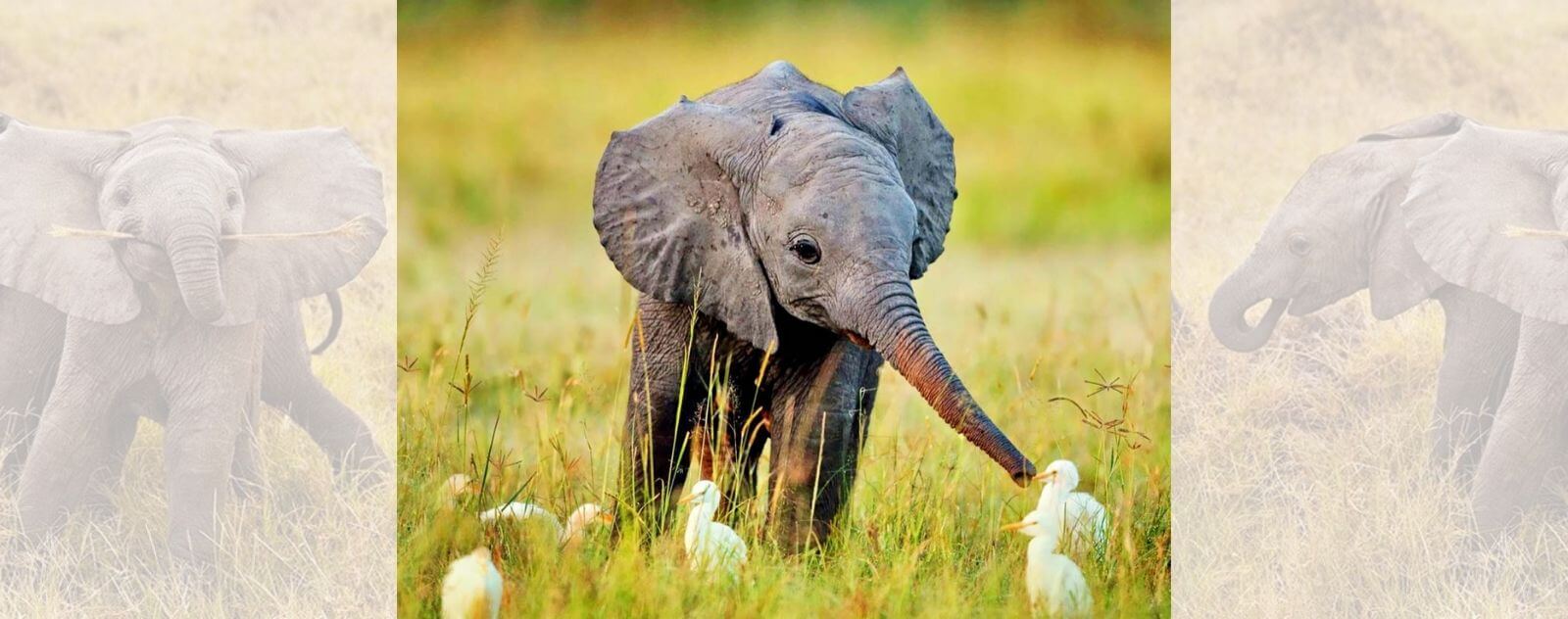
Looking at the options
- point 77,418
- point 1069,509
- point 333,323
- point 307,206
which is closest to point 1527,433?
point 1069,509

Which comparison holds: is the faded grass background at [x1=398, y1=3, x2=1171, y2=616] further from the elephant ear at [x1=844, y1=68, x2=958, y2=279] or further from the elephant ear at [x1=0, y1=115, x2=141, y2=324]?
the elephant ear at [x1=0, y1=115, x2=141, y2=324]

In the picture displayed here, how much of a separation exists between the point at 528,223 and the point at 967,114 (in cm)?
148

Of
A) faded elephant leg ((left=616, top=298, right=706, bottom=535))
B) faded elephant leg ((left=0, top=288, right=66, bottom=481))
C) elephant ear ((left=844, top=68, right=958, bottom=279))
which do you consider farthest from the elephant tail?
elephant ear ((left=844, top=68, right=958, bottom=279))

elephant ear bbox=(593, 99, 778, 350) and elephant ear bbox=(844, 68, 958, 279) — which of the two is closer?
elephant ear bbox=(593, 99, 778, 350)

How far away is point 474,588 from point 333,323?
1.43m

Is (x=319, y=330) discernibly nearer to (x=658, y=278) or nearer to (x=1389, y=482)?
(x=658, y=278)

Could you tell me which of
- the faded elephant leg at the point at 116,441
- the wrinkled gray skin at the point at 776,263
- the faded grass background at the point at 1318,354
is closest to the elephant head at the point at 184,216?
the faded elephant leg at the point at 116,441

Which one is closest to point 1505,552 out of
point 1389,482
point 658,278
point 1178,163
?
point 1389,482

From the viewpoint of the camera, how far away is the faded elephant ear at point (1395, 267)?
6621mm

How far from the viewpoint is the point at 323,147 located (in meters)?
6.37

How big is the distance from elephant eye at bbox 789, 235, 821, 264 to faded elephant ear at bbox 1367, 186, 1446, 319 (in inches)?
98.3

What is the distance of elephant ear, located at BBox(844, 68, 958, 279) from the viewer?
5.37 m

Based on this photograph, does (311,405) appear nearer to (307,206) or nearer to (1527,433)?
(307,206)

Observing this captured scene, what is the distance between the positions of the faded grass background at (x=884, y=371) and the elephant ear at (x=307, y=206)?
0.64ft
